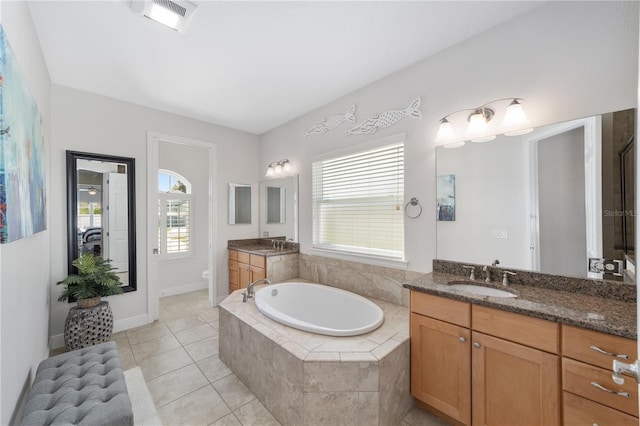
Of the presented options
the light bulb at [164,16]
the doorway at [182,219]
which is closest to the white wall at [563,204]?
the light bulb at [164,16]

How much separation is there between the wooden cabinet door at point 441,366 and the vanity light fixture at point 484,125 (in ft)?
4.55

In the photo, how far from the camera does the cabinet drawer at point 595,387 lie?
1098 mm

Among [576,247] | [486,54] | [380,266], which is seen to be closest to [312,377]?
[380,266]

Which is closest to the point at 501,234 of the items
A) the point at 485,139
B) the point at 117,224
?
the point at 485,139

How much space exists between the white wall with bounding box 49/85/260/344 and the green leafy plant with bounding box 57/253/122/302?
291mm

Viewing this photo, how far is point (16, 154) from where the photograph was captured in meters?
1.25

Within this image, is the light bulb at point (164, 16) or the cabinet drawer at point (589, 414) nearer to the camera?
the cabinet drawer at point (589, 414)

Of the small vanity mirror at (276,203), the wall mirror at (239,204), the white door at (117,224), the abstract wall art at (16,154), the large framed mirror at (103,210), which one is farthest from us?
the wall mirror at (239,204)

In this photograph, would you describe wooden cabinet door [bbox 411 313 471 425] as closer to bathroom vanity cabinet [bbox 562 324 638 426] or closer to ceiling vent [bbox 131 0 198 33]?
bathroom vanity cabinet [bbox 562 324 638 426]

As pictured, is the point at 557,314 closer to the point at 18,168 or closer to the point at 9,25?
the point at 18,168

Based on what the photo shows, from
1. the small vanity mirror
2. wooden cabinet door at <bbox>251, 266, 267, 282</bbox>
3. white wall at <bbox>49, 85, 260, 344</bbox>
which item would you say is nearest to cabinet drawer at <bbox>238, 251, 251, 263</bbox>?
wooden cabinet door at <bbox>251, 266, 267, 282</bbox>

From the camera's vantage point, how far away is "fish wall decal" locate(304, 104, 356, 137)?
9.48 ft

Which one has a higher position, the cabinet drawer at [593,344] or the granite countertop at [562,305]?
the granite countertop at [562,305]

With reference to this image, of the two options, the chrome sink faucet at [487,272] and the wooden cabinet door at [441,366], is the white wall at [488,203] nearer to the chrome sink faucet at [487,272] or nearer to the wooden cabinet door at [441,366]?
the chrome sink faucet at [487,272]
